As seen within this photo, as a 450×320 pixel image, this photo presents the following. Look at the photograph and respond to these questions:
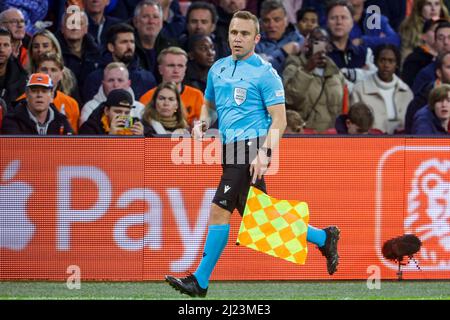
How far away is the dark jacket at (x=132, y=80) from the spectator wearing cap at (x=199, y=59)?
467mm

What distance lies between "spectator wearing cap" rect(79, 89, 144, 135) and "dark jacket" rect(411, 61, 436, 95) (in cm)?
366

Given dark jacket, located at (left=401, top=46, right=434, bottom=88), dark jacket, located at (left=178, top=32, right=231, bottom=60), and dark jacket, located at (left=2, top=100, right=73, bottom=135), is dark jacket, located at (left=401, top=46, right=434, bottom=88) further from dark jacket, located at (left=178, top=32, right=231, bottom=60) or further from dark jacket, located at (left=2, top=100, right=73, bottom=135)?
dark jacket, located at (left=2, top=100, right=73, bottom=135)

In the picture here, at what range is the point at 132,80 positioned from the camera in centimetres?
1163

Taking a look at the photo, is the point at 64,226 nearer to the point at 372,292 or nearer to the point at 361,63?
the point at 372,292

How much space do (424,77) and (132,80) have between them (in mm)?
3529

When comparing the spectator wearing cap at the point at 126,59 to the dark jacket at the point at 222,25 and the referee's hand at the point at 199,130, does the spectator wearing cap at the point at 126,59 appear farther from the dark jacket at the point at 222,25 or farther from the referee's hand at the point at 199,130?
the referee's hand at the point at 199,130

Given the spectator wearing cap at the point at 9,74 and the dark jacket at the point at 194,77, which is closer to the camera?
the spectator wearing cap at the point at 9,74

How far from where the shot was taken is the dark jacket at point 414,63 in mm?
12789

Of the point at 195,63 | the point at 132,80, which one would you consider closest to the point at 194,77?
the point at 195,63

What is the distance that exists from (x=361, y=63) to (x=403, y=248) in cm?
361

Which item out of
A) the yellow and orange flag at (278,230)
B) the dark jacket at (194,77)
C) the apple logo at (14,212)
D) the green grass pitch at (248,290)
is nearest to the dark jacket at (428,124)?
the green grass pitch at (248,290)

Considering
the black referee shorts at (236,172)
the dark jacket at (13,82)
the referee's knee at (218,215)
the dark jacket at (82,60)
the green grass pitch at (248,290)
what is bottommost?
the green grass pitch at (248,290)

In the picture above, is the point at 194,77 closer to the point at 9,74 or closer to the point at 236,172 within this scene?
the point at 9,74

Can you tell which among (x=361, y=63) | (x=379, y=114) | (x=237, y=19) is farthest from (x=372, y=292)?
(x=361, y=63)
